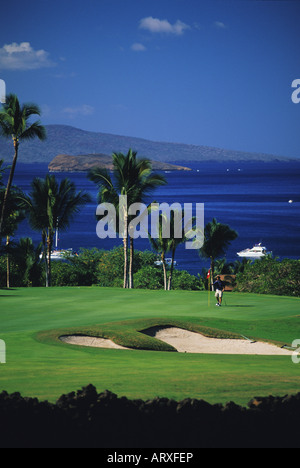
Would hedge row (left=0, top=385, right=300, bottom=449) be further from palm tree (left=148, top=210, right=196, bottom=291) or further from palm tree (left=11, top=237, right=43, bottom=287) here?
palm tree (left=11, top=237, right=43, bottom=287)

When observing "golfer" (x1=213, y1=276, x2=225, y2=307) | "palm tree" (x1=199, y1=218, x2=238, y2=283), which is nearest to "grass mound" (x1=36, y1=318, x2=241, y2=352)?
"golfer" (x1=213, y1=276, x2=225, y2=307)

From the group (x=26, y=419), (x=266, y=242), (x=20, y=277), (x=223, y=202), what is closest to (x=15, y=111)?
(x=20, y=277)

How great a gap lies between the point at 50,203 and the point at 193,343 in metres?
24.3

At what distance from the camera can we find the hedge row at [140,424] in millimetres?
7238

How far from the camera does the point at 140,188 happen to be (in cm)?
3759

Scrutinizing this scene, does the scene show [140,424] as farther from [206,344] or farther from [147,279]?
[147,279]

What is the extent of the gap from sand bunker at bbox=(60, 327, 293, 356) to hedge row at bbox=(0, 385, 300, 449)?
6.76 metres

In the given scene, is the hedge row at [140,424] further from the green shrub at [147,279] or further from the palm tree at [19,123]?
the green shrub at [147,279]

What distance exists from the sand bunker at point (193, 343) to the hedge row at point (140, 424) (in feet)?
22.2

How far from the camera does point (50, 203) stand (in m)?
38.8

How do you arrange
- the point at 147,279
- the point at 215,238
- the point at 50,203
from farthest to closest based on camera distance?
the point at 147,279
the point at 215,238
the point at 50,203
